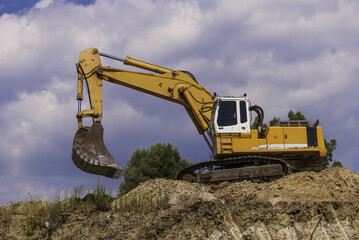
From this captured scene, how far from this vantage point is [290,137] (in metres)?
16.5

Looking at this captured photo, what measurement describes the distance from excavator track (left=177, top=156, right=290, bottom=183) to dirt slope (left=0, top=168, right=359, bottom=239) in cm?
216

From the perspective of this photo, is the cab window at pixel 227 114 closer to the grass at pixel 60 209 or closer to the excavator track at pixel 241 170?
the excavator track at pixel 241 170

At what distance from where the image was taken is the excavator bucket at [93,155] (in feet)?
46.8

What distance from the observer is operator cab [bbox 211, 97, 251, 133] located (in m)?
16.3

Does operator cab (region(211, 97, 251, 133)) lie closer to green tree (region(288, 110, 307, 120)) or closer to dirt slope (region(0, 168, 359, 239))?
dirt slope (region(0, 168, 359, 239))

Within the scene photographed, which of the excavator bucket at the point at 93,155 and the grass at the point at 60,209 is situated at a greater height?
the excavator bucket at the point at 93,155

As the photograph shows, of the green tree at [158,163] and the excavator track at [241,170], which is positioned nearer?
the excavator track at [241,170]

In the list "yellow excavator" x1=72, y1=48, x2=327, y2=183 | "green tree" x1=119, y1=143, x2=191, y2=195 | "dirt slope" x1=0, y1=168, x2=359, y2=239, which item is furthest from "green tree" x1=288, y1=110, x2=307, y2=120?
"dirt slope" x1=0, y1=168, x2=359, y2=239


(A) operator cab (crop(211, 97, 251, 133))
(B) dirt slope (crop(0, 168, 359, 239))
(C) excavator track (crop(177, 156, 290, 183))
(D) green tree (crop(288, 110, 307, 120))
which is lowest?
(B) dirt slope (crop(0, 168, 359, 239))

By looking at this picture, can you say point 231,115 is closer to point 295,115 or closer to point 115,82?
point 115,82

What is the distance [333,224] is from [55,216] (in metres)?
7.62

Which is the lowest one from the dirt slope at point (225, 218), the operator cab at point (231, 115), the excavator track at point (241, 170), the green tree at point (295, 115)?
the dirt slope at point (225, 218)

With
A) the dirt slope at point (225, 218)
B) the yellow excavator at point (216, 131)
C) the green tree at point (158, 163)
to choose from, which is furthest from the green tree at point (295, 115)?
the dirt slope at point (225, 218)

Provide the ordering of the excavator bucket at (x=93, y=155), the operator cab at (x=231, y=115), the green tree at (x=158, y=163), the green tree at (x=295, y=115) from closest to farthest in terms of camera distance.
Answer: the excavator bucket at (x=93, y=155), the operator cab at (x=231, y=115), the green tree at (x=158, y=163), the green tree at (x=295, y=115)
